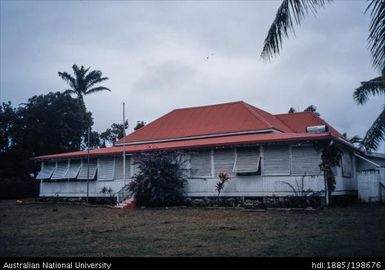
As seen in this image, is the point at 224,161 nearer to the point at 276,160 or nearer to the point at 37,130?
the point at 276,160

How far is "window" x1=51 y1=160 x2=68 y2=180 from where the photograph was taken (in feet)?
84.1

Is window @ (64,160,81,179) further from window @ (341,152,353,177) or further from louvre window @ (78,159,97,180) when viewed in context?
window @ (341,152,353,177)

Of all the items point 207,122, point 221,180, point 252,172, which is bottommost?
point 221,180

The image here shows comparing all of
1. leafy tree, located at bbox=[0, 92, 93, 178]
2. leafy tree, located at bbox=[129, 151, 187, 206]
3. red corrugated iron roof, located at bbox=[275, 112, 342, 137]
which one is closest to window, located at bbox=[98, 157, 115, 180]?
leafy tree, located at bbox=[129, 151, 187, 206]

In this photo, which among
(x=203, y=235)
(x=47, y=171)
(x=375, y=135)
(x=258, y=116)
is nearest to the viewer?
(x=375, y=135)

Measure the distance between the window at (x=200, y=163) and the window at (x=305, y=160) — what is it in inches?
175

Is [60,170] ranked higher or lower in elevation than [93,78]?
lower

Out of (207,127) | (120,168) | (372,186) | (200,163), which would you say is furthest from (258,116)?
(120,168)

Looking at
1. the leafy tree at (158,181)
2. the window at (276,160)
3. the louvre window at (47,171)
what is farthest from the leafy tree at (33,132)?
the window at (276,160)

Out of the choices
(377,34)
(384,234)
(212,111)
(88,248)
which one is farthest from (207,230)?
(212,111)

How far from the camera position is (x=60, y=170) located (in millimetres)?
26047

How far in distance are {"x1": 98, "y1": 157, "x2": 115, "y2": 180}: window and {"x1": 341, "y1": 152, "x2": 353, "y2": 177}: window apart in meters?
13.2

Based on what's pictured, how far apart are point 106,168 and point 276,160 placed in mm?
10666
